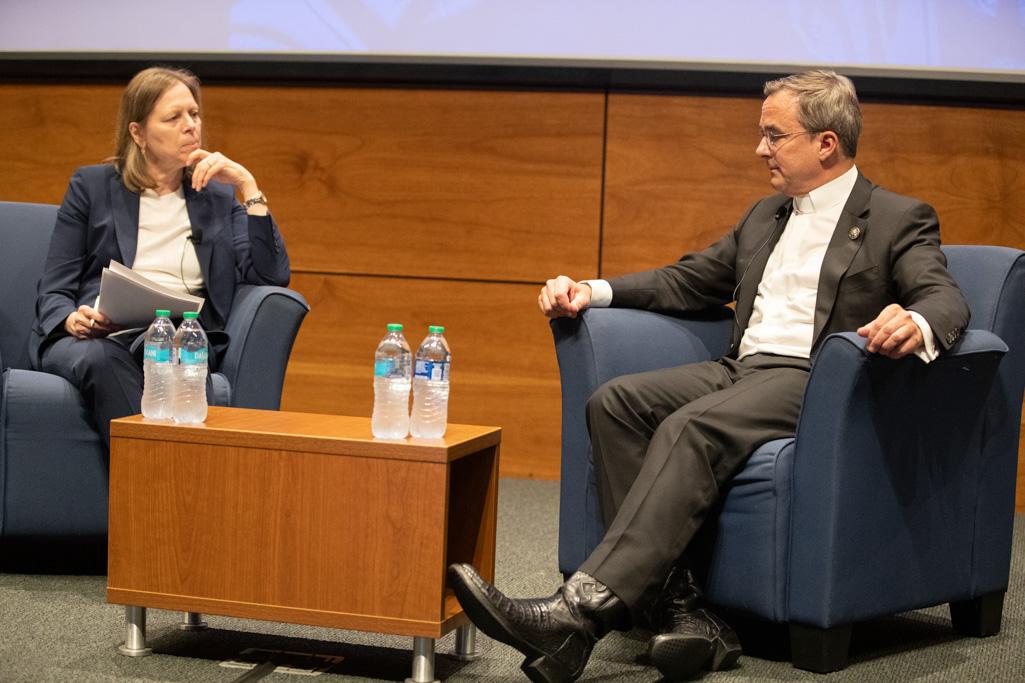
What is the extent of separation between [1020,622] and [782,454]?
0.90m

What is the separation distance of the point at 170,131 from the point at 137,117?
0.38 feet

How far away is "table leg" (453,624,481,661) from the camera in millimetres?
2416

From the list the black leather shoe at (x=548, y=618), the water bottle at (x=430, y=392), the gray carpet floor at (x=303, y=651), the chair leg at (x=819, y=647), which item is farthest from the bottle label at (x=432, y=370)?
the chair leg at (x=819, y=647)

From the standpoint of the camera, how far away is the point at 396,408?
226cm

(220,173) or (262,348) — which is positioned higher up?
(220,173)

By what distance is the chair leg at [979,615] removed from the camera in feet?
8.95

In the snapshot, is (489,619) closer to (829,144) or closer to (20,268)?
(829,144)

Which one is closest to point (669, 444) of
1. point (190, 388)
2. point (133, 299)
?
point (190, 388)

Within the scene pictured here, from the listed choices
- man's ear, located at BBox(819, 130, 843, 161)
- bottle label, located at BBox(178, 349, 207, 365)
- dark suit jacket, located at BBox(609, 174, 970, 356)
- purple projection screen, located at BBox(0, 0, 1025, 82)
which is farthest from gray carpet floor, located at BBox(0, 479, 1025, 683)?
purple projection screen, located at BBox(0, 0, 1025, 82)

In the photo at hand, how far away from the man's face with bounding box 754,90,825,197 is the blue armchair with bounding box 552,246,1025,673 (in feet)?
1.27

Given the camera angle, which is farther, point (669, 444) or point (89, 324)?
point (89, 324)

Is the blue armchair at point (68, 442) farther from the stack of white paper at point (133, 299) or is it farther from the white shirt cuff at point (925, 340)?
the white shirt cuff at point (925, 340)

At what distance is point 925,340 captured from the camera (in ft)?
7.67

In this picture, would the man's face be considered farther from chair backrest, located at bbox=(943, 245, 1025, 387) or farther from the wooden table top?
the wooden table top
